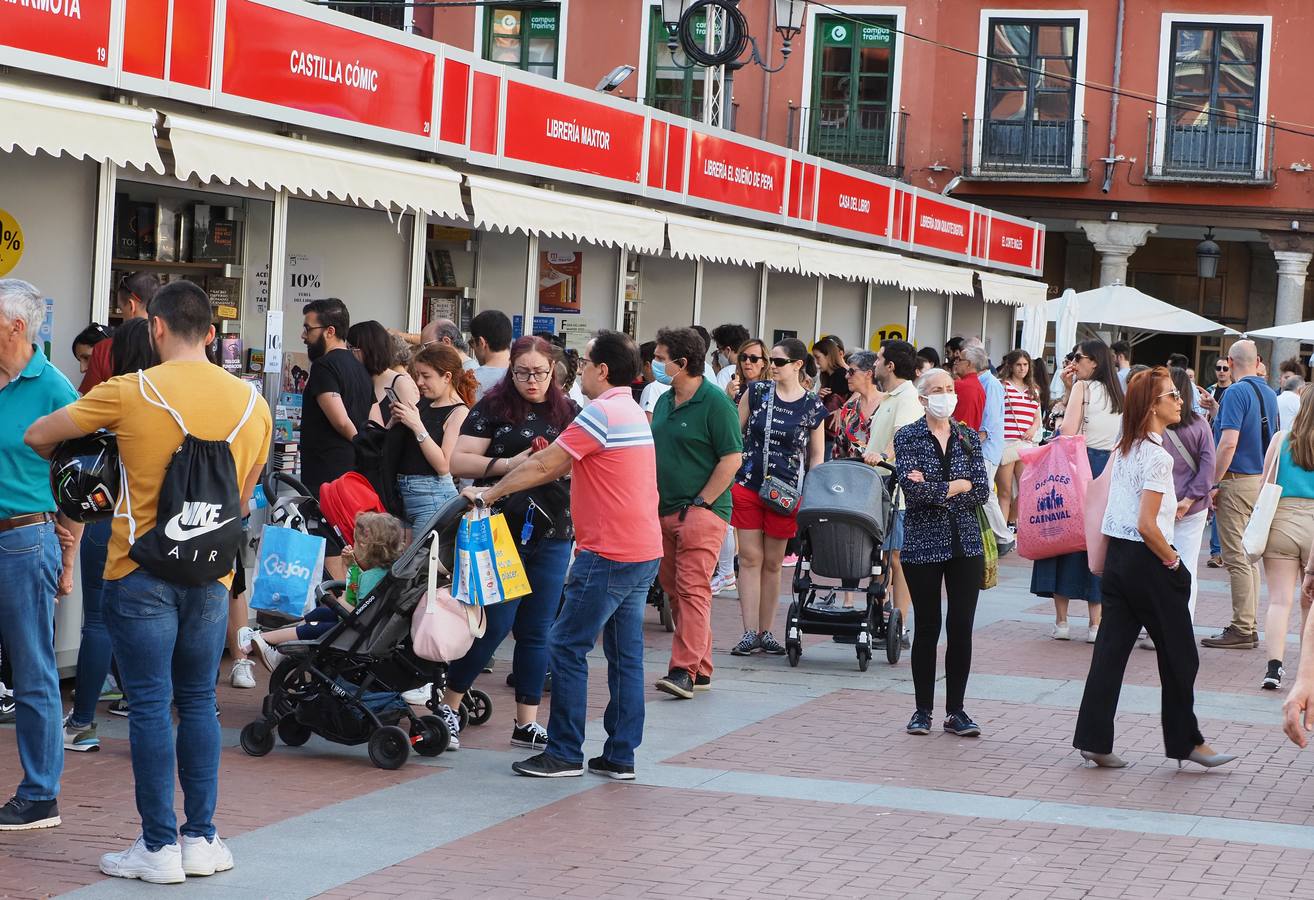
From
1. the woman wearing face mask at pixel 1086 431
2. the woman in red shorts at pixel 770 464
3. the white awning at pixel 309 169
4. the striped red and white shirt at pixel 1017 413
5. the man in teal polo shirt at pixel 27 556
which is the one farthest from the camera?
the striped red and white shirt at pixel 1017 413

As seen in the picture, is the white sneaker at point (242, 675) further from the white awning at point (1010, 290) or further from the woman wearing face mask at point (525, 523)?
the white awning at point (1010, 290)

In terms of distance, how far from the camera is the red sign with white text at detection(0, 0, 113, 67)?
825cm

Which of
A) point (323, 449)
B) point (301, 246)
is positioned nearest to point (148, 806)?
point (323, 449)

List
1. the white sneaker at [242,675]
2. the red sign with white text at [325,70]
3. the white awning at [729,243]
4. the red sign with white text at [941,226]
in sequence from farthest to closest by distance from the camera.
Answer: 1. the red sign with white text at [941,226]
2. the white awning at [729,243]
3. the red sign with white text at [325,70]
4. the white sneaker at [242,675]

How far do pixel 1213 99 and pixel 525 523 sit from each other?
2869cm

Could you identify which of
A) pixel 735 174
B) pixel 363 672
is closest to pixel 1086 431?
pixel 735 174

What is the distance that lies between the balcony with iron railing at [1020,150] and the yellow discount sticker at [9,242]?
26.6 meters

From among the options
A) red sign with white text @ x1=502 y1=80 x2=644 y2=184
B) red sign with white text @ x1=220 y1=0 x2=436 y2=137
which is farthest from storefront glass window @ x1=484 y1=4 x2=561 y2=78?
red sign with white text @ x1=220 y1=0 x2=436 y2=137

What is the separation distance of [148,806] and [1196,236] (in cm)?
3252

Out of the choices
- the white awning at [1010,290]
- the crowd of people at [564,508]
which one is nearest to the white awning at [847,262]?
the white awning at [1010,290]

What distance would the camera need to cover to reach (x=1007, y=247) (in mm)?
26359

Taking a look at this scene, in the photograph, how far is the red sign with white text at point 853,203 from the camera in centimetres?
1898

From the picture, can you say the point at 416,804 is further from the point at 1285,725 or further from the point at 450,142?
the point at 450,142

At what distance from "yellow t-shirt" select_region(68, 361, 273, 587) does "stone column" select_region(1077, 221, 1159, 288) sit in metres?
29.9
